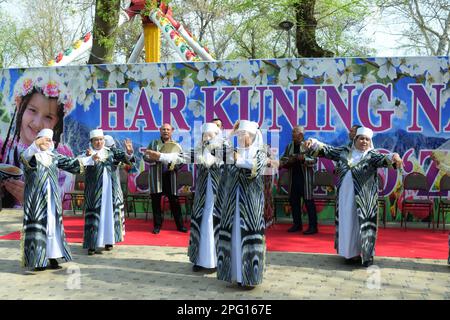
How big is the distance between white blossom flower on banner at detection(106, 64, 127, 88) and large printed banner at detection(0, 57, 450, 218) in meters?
0.02

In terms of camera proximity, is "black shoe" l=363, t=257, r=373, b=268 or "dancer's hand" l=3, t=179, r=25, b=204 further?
"dancer's hand" l=3, t=179, r=25, b=204

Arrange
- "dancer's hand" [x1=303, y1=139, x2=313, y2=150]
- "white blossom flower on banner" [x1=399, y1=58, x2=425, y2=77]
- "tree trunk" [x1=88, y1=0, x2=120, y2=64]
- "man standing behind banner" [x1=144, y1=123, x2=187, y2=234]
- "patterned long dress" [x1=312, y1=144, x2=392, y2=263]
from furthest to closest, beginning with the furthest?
"tree trunk" [x1=88, y1=0, x2=120, y2=64] < "white blossom flower on banner" [x1=399, y1=58, x2=425, y2=77] < "man standing behind banner" [x1=144, y1=123, x2=187, y2=234] < "patterned long dress" [x1=312, y1=144, x2=392, y2=263] < "dancer's hand" [x1=303, y1=139, x2=313, y2=150]

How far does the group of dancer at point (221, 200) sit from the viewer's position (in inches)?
218

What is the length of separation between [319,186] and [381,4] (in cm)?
1457

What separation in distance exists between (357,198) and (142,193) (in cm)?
532

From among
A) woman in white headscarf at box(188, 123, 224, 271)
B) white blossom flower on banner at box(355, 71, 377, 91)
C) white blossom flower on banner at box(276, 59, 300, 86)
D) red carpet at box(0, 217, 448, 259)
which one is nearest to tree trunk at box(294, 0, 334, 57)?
white blossom flower on banner at box(276, 59, 300, 86)

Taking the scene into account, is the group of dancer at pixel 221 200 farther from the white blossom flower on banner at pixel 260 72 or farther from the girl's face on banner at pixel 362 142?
the white blossom flower on banner at pixel 260 72

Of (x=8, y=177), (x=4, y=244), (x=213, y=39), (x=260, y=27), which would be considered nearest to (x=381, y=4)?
(x=260, y=27)

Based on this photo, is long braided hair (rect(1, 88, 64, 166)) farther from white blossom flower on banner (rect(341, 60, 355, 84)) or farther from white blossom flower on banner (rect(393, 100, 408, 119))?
white blossom flower on banner (rect(393, 100, 408, 119))

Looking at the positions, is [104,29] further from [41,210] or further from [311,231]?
[41,210]

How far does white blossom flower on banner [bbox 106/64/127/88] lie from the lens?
1087cm

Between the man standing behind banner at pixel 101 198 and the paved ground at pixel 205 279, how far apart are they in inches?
10.3

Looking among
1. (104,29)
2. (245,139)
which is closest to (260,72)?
(104,29)

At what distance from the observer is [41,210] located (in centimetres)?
630
